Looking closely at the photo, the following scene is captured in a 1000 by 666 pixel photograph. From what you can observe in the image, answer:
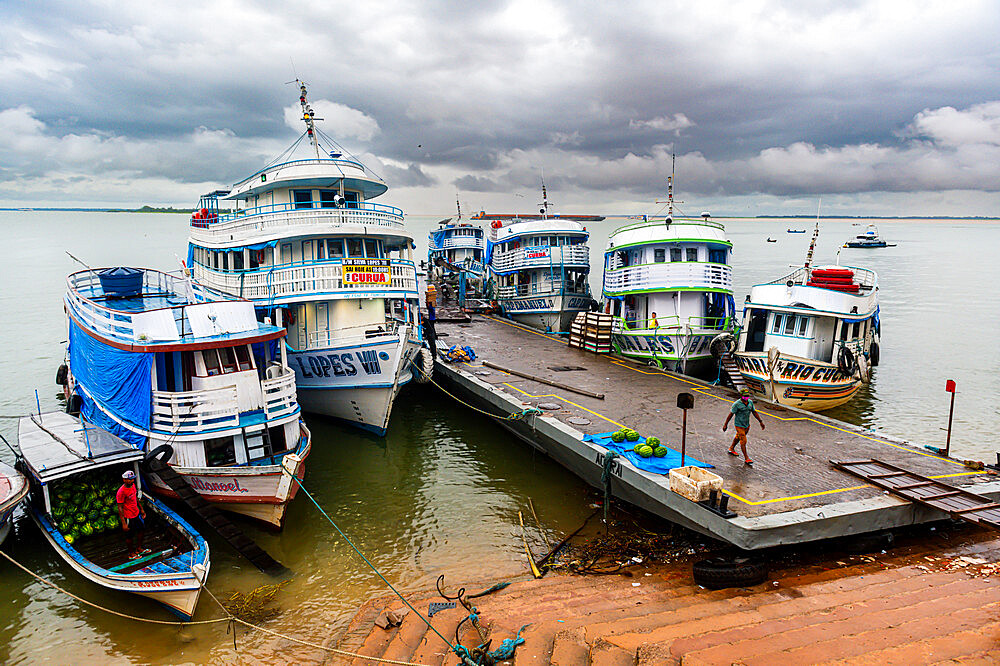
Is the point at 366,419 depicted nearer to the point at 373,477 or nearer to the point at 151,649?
the point at 373,477

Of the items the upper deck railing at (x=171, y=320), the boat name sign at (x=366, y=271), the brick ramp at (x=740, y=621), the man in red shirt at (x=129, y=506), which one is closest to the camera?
the brick ramp at (x=740, y=621)

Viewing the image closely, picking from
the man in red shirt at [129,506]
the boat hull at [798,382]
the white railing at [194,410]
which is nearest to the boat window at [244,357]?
the white railing at [194,410]

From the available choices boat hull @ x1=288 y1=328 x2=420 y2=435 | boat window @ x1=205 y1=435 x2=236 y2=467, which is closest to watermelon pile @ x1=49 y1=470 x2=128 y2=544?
boat window @ x1=205 y1=435 x2=236 y2=467

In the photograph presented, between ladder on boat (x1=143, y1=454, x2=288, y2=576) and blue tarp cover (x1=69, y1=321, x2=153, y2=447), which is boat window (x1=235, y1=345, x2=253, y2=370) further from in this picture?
ladder on boat (x1=143, y1=454, x2=288, y2=576)

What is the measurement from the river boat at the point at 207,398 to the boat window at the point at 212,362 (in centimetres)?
2

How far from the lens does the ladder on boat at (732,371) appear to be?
18188 millimetres

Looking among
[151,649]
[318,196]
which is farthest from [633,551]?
[318,196]

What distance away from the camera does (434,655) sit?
24.1 feet

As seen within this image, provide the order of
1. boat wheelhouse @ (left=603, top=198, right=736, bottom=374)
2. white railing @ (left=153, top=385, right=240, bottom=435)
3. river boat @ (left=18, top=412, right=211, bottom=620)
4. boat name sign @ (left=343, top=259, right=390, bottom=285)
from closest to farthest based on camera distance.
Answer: river boat @ (left=18, top=412, right=211, bottom=620), white railing @ (left=153, top=385, right=240, bottom=435), boat name sign @ (left=343, top=259, right=390, bottom=285), boat wheelhouse @ (left=603, top=198, right=736, bottom=374)

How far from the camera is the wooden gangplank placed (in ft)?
29.3

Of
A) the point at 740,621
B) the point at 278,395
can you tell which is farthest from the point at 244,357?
the point at 740,621

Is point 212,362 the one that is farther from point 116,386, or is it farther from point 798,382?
point 798,382

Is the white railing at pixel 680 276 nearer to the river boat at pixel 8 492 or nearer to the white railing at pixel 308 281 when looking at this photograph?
the white railing at pixel 308 281

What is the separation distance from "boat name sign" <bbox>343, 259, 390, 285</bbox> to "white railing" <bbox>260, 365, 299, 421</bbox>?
5.35 metres
